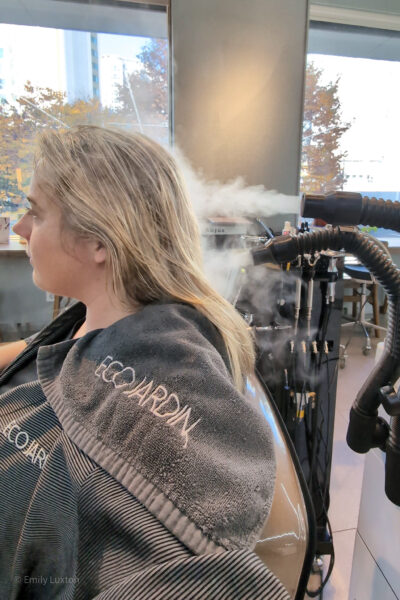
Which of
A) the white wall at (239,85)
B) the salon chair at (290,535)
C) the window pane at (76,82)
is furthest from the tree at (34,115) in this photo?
the salon chair at (290,535)

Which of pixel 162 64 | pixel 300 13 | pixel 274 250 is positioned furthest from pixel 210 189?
pixel 274 250

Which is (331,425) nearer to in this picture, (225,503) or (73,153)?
(225,503)

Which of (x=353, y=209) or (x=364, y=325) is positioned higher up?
(x=353, y=209)

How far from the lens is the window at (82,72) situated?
2705mm

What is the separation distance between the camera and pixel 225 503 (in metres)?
0.40

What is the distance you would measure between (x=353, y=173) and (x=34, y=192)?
136 inches

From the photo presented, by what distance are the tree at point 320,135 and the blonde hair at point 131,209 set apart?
2.70 metres

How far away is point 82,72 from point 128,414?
3.06 meters

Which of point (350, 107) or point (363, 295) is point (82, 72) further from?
point (363, 295)

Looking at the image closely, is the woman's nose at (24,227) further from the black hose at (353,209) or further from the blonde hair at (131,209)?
the black hose at (353,209)

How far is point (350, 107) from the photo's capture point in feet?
11.0

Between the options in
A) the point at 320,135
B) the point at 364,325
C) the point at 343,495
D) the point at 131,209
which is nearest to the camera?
the point at 131,209

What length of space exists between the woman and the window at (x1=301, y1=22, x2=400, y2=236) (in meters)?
2.84

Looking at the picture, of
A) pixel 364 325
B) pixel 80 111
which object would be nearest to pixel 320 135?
pixel 364 325
